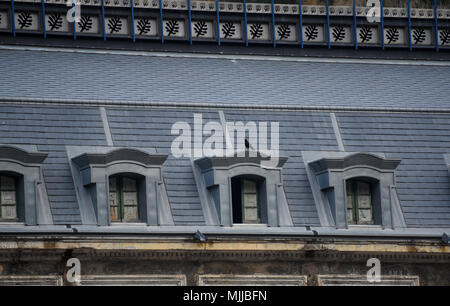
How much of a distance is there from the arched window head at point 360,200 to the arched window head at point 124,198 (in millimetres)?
7181

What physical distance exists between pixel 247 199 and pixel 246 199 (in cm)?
3

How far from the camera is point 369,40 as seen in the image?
6519 centimetres

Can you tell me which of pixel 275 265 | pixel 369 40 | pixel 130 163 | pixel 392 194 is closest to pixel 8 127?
pixel 130 163

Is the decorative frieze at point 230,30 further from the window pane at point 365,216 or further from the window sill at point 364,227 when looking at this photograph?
the window sill at point 364,227

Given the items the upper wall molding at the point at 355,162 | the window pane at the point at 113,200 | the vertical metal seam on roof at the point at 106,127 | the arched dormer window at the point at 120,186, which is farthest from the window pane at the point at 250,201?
the vertical metal seam on roof at the point at 106,127

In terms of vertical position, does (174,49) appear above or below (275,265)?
above

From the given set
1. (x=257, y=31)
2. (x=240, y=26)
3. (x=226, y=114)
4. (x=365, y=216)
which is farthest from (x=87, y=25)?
(x=365, y=216)

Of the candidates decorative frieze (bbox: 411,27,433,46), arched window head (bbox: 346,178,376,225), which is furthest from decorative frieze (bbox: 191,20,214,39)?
arched window head (bbox: 346,178,376,225)

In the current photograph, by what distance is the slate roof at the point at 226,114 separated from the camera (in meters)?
52.8

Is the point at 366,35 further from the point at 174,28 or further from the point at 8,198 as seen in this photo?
the point at 8,198
